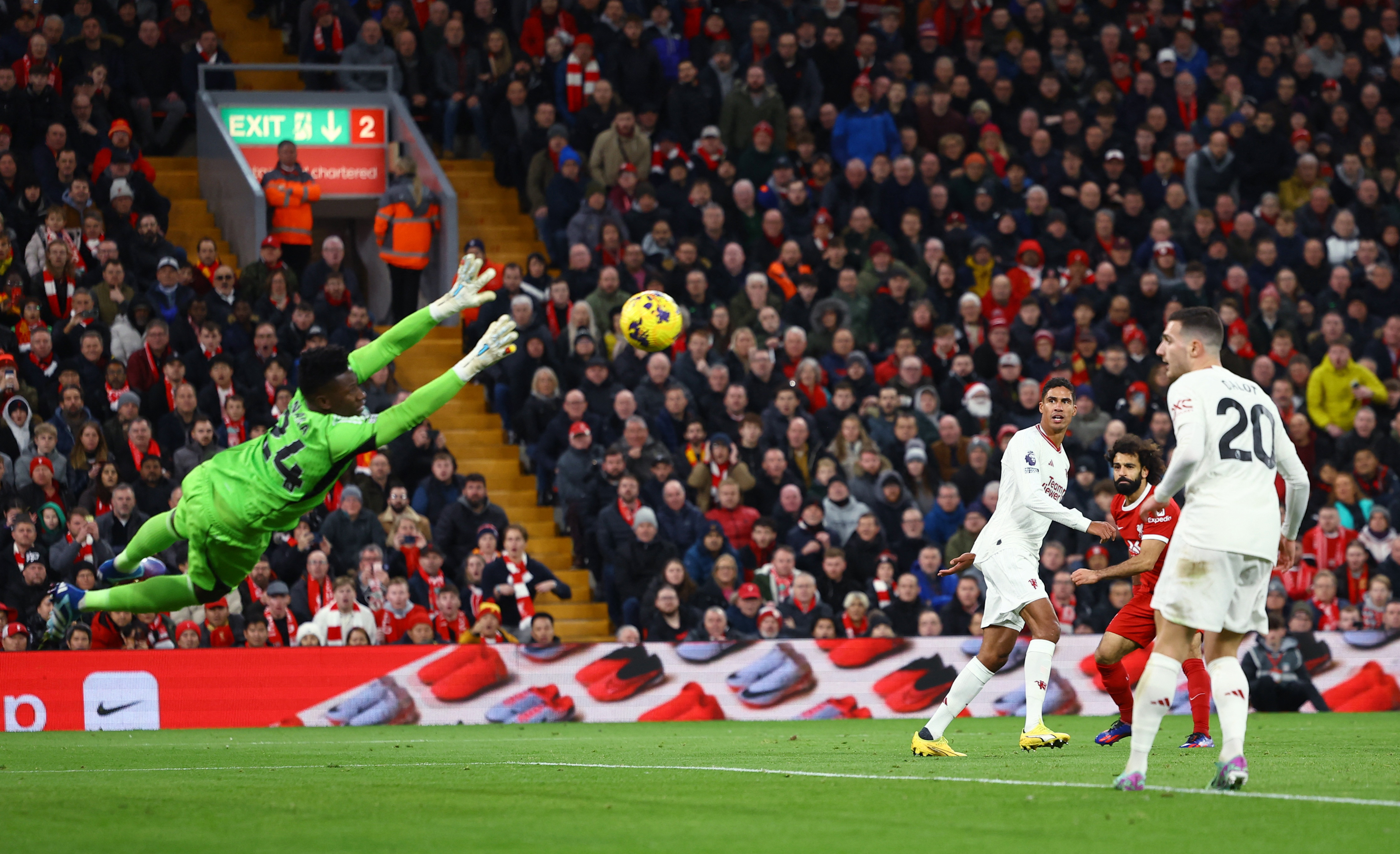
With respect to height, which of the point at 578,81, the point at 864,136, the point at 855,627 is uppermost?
the point at 578,81

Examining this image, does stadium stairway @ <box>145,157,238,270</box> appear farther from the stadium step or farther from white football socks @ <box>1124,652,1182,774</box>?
white football socks @ <box>1124,652,1182,774</box>

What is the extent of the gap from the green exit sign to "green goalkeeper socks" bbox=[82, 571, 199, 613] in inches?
499

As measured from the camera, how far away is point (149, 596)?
10.8 meters

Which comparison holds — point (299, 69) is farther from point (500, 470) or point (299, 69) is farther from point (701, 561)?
point (701, 561)

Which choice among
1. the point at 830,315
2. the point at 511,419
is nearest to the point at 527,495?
the point at 511,419

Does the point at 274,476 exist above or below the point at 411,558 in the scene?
above

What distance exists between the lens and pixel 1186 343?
834 cm

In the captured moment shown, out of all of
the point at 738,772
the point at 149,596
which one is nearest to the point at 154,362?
the point at 149,596

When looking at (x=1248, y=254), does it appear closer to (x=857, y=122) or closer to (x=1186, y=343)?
(x=857, y=122)

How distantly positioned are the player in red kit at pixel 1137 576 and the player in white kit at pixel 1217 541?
3629mm

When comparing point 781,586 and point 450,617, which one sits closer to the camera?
point 450,617

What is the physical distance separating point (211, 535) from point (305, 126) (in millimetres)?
13177

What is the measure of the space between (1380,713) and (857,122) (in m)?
10.5

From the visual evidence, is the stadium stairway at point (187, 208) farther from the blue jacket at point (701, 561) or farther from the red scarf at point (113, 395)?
the blue jacket at point (701, 561)
